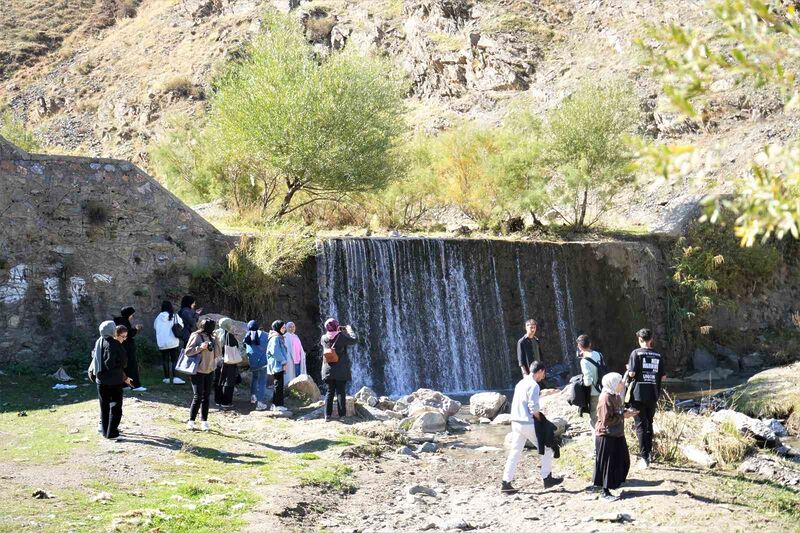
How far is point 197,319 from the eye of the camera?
16.5 m

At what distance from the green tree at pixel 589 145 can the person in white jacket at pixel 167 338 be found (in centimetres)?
1515

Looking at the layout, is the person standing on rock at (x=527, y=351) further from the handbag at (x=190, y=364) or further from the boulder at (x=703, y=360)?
the boulder at (x=703, y=360)

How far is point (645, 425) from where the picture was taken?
10328 millimetres

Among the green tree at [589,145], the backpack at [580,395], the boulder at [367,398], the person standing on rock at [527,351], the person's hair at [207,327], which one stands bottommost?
the boulder at [367,398]

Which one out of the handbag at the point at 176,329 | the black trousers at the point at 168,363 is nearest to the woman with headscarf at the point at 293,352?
the handbag at the point at 176,329

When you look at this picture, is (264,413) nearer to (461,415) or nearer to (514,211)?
(461,415)

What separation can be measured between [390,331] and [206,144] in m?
13.2

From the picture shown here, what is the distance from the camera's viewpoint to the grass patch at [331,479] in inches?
394

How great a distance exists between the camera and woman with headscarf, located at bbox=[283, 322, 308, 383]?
15.2 m

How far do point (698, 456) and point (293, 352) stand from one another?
24.4 feet

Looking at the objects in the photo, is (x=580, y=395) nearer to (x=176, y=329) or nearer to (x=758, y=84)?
(x=758, y=84)

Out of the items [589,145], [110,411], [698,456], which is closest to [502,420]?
[698,456]

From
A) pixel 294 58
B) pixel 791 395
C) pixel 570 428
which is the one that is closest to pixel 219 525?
pixel 570 428

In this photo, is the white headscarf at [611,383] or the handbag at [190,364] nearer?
the white headscarf at [611,383]
